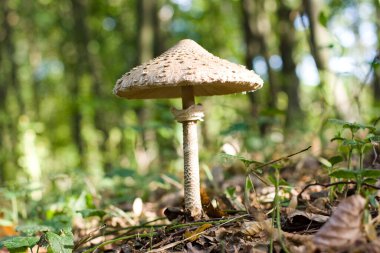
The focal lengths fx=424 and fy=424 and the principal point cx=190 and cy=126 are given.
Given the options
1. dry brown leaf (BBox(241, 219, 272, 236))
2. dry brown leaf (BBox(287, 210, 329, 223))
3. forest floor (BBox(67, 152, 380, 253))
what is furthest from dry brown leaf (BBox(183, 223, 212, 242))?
dry brown leaf (BBox(287, 210, 329, 223))

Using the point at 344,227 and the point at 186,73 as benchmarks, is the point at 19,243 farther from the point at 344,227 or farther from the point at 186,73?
the point at 344,227

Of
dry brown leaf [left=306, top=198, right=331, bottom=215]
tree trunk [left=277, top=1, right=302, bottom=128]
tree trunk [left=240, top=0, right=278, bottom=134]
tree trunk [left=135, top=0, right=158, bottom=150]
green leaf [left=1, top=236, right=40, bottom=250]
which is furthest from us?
tree trunk [left=277, top=1, right=302, bottom=128]

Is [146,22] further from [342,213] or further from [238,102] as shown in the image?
[238,102]

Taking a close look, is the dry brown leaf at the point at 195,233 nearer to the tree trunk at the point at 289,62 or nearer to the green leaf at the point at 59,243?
the green leaf at the point at 59,243

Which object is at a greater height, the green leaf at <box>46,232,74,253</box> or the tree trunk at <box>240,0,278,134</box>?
the tree trunk at <box>240,0,278,134</box>

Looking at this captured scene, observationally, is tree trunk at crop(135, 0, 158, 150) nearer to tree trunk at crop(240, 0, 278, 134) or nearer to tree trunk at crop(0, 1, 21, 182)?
tree trunk at crop(240, 0, 278, 134)

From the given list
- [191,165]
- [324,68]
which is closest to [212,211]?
[191,165]
